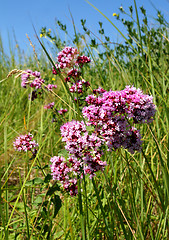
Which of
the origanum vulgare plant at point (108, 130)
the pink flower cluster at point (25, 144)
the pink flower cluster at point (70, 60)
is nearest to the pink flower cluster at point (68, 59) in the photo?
the pink flower cluster at point (70, 60)

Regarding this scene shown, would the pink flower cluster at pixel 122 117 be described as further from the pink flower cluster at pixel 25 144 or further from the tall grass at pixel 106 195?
the pink flower cluster at pixel 25 144

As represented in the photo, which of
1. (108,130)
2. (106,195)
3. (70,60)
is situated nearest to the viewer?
(108,130)

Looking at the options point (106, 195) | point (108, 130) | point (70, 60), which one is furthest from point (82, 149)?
point (70, 60)

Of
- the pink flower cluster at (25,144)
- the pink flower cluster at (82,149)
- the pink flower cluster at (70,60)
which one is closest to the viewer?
the pink flower cluster at (82,149)

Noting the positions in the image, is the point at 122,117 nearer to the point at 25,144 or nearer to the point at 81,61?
the point at 25,144

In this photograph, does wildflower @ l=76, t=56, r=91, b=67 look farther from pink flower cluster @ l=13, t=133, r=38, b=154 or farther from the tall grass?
pink flower cluster @ l=13, t=133, r=38, b=154

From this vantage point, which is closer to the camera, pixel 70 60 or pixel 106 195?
pixel 106 195

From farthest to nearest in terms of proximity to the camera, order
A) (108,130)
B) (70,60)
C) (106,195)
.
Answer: (70,60), (106,195), (108,130)

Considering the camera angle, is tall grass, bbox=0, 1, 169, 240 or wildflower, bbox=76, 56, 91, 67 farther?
wildflower, bbox=76, 56, 91, 67

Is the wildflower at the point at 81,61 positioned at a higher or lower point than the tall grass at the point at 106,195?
higher

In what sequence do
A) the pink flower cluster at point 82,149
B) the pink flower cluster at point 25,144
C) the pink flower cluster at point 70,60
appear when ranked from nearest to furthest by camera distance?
the pink flower cluster at point 82,149
the pink flower cluster at point 25,144
the pink flower cluster at point 70,60

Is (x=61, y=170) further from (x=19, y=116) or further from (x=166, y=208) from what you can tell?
(x=19, y=116)

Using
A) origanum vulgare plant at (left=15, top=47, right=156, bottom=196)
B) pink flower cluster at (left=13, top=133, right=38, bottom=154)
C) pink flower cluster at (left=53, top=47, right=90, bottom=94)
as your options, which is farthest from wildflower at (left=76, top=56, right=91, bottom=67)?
origanum vulgare plant at (left=15, top=47, right=156, bottom=196)

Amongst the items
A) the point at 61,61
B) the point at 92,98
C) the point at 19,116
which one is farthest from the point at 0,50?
the point at 92,98
